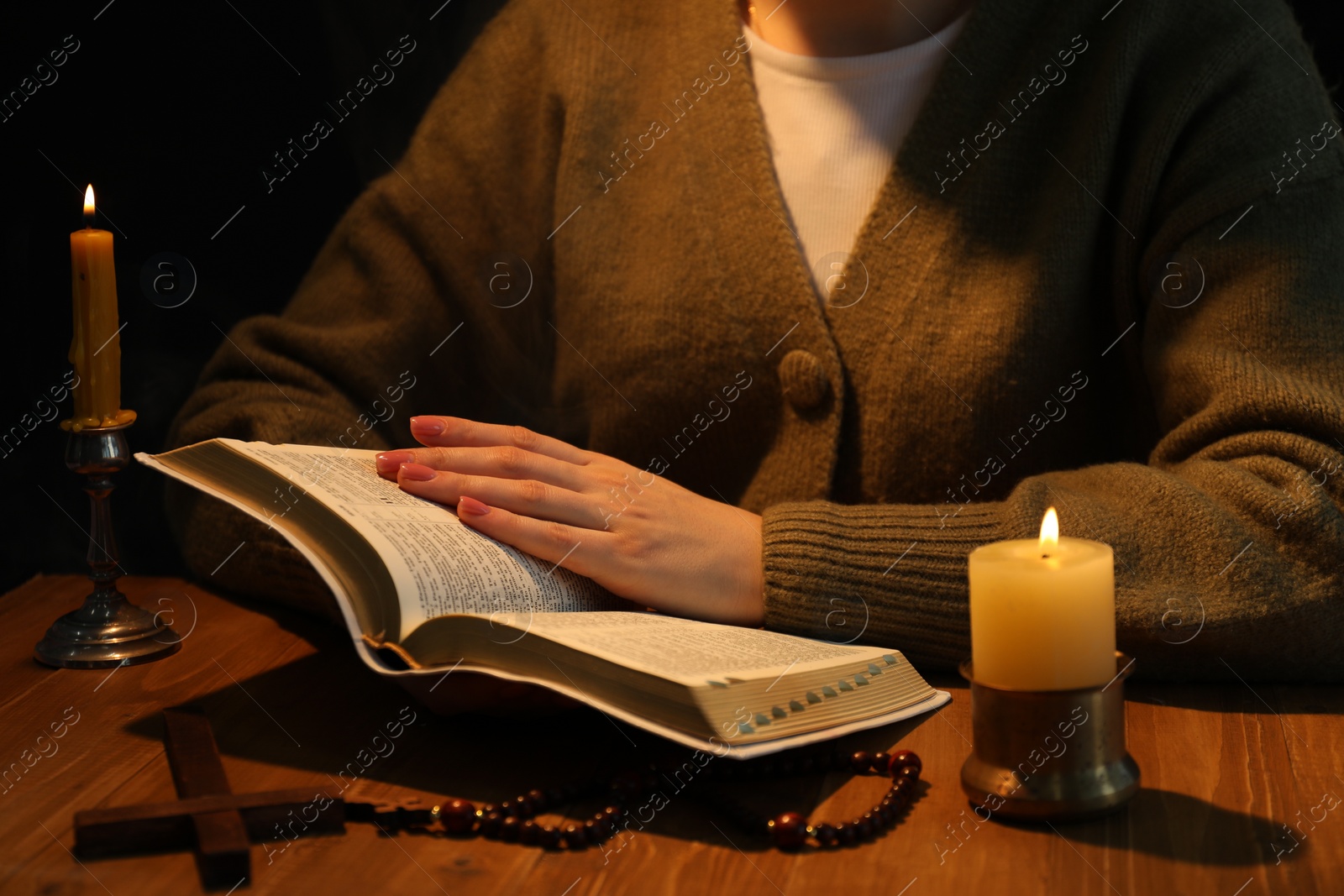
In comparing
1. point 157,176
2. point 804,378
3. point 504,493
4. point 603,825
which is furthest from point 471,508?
point 157,176

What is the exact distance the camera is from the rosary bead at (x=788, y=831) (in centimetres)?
58

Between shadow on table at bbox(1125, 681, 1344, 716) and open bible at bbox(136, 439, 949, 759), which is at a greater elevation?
open bible at bbox(136, 439, 949, 759)

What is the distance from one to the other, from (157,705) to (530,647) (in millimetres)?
301

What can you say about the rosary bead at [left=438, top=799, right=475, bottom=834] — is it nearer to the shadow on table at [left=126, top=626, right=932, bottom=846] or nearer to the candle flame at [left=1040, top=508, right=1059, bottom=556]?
the shadow on table at [left=126, top=626, right=932, bottom=846]

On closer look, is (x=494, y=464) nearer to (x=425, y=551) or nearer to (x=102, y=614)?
(x=425, y=551)

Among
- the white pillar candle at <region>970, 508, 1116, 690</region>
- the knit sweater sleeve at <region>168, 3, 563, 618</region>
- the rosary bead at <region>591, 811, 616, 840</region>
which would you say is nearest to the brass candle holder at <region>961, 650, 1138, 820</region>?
the white pillar candle at <region>970, 508, 1116, 690</region>

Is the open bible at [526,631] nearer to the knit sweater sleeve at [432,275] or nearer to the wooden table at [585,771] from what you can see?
the wooden table at [585,771]

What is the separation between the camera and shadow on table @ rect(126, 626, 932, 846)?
0.64 m

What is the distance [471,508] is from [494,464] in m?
0.08

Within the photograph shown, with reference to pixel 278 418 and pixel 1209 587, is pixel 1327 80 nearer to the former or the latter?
pixel 1209 587

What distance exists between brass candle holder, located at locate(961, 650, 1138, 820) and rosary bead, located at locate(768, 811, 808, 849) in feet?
0.31

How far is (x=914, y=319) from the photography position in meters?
1.05

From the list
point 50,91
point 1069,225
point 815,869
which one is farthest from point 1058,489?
point 50,91

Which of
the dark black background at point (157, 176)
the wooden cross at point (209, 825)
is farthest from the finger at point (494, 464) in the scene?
the dark black background at point (157, 176)
